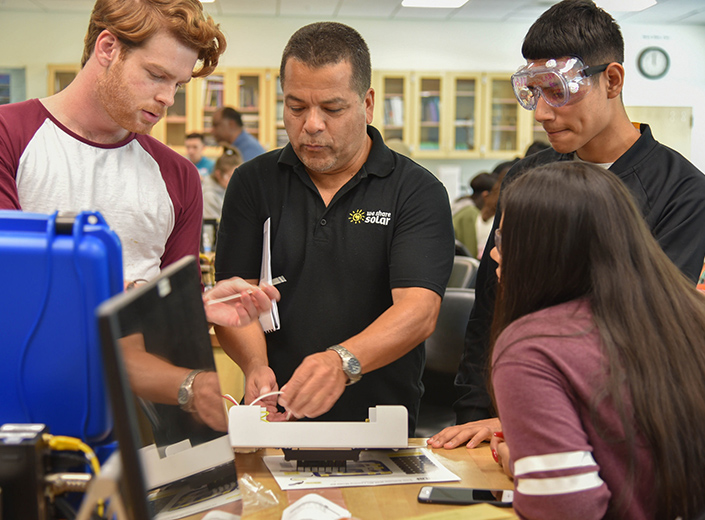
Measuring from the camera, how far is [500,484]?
119 cm

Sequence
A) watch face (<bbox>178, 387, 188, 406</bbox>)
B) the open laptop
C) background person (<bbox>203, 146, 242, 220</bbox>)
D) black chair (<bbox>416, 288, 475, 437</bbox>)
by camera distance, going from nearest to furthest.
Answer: the open laptop
watch face (<bbox>178, 387, 188, 406</bbox>)
black chair (<bbox>416, 288, 475, 437</bbox>)
background person (<bbox>203, 146, 242, 220</bbox>)

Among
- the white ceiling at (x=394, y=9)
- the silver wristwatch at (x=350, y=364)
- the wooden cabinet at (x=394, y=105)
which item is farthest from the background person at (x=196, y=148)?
the silver wristwatch at (x=350, y=364)

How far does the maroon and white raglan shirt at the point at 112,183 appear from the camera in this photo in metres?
1.30

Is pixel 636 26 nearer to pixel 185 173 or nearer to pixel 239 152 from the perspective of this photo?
pixel 239 152

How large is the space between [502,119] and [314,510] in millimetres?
7230

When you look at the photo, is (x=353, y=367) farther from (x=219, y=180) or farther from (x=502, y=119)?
(x=502, y=119)

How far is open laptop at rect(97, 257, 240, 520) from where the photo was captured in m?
0.58

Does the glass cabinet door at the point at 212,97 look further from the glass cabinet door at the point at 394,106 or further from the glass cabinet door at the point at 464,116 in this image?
the glass cabinet door at the point at 464,116

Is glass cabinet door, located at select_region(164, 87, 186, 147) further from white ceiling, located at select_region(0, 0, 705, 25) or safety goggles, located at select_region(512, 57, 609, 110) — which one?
safety goggles, located at select_region(512, 57, 609, 110)

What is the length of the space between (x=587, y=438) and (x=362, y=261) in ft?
2.61

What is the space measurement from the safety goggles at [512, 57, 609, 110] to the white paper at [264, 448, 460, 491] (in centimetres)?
81

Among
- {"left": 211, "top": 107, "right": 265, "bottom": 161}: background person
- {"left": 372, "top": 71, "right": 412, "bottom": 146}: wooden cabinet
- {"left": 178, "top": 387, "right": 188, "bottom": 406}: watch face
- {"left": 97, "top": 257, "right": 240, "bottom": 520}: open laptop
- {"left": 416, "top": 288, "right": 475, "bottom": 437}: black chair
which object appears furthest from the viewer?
{"left": 372, "top": 71, "right": 412, "bottom": 146}: wooden cabinet

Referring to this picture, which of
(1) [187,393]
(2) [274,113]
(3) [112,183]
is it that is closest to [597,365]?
(1) [187,393]

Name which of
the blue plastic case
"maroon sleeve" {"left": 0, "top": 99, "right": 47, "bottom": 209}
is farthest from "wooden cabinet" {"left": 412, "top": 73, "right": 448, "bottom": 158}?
the blue plastic case
